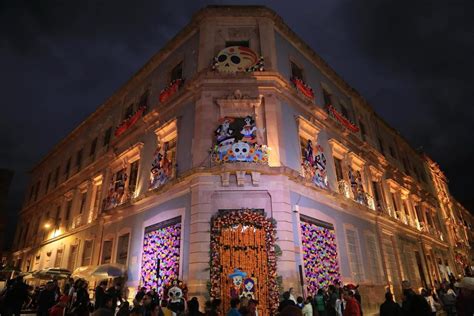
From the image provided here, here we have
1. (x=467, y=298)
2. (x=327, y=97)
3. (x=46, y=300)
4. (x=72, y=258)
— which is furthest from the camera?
(x=72, y=258)

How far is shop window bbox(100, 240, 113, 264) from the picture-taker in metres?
17.8

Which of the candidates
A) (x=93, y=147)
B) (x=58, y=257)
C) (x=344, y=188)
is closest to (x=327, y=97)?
(x=344, y=188)

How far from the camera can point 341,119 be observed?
20047 millimetres

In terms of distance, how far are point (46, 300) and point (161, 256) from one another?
4.76 m

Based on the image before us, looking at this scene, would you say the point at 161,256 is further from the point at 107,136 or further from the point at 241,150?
the point at 107,136

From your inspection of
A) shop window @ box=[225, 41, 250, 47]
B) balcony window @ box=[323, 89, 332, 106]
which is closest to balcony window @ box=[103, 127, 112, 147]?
shop window @ box=[225, 41, 250, 47]

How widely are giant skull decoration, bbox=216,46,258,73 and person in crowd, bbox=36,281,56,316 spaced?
11.0 meters

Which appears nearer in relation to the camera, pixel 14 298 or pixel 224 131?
pixel 14 298

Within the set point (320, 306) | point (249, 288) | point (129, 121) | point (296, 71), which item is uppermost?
point (296, 71)

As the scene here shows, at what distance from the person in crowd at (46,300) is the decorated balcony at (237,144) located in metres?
6.90

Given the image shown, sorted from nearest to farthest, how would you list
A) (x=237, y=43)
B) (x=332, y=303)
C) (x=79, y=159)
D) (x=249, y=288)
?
(x=332, y=303), (x=249, y=288), (x=237, y=43), (x=79, y=159)

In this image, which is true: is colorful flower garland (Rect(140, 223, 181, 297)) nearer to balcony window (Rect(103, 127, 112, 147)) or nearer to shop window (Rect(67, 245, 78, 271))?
shop window (Rect(67, 245, 78, 271))

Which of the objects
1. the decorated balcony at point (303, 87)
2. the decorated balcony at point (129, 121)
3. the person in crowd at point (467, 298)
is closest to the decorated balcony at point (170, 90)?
the decorated balcony at point (129, 121)

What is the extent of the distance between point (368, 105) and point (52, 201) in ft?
87.3
